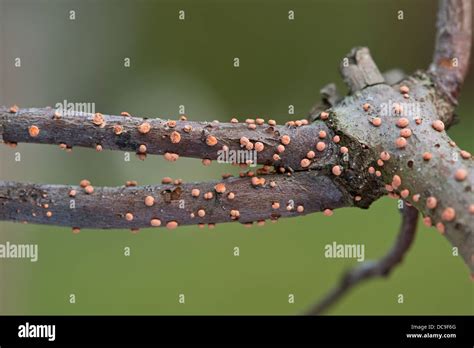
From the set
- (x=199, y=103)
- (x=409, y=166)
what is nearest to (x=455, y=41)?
(x=409, y=166)

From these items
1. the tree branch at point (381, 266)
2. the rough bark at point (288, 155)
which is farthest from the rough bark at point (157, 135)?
the tree branch at point (381, 266)

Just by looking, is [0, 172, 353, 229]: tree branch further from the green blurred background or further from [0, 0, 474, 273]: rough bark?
the green blurred background

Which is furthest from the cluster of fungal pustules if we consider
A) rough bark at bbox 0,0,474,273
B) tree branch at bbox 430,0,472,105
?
tree branch at bbox 430,0,472,105

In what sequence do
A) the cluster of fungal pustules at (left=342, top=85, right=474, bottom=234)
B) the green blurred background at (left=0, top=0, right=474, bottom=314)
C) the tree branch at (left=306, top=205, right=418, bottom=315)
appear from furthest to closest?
1. the green blurred background at (left=0, top=0, right=474, bottom=314)
2. the tree branch at (left=306, top=205, right=418, bottom=315)
3. the cluster of fungal pustules at (left=342, top=85, right=474, bottom=234)

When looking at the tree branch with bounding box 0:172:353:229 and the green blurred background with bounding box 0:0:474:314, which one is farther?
the green blurred background with bounding box 0:0:474:314

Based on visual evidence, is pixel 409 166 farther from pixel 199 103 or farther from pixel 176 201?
pixel 199 103

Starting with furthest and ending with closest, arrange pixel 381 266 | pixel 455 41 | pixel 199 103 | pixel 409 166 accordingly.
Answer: pixel 199 103 < pixel 381 266 < pixel 455 41 < pixel 409 166

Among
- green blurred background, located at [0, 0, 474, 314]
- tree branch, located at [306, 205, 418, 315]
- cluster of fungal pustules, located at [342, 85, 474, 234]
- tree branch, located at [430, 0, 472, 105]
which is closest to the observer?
cluster of fungal pustules, located at [342, 85, 474, 234]
